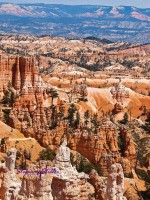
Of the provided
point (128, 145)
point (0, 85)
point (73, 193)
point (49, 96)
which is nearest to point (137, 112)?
point (49, 96)

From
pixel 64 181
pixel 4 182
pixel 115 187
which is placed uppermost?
pixel 64 181

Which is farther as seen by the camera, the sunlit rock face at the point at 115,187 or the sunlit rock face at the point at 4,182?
the sunlit rock face at the point at 115,187

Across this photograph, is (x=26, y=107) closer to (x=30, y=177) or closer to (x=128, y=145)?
(x=128, y=145)

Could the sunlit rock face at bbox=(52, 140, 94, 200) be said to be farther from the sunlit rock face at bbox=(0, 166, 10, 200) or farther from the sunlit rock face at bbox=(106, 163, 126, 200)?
the sunlit rock face at bbox=(106, 163, 126, 200)

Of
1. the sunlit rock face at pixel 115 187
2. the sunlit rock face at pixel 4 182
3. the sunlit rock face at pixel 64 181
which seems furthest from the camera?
the sunlit rock face at pixel 115 187

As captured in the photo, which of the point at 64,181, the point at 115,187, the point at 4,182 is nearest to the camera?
the point at 64,181

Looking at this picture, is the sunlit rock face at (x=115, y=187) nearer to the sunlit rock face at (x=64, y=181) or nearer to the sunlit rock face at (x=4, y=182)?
the sunlit rock face at (x=64, y=181)

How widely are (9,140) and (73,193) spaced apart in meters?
28.1

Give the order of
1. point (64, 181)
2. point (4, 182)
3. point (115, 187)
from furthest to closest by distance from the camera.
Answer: point (115, 187)
point (4, 182)
point (64, 181)

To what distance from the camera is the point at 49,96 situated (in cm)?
6375

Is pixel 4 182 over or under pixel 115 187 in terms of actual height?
over

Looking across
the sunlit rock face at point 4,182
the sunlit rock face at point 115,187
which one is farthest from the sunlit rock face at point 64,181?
the sunlit rock face at point 115,187

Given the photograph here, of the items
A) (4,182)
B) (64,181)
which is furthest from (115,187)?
(4,182)

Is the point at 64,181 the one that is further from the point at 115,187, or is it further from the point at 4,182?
the point at 115,187
